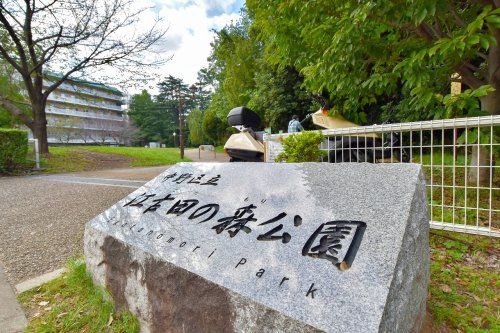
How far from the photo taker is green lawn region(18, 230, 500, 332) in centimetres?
178

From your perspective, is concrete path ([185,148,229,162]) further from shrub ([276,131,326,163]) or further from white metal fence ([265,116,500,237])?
shrub ([276,131,326,163])

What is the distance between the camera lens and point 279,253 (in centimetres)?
144

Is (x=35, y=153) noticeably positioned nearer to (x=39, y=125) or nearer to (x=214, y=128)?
(x=39, y=125)

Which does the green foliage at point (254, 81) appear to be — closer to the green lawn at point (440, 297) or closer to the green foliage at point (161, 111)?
the green lawn at point (440, 297)

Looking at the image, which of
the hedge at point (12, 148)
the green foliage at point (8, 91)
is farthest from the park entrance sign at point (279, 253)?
the green foliage at point (8, 91)

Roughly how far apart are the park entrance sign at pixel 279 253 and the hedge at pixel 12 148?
9766 mm

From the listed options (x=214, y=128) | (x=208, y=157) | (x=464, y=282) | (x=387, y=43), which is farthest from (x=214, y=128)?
(x=464, y=282)

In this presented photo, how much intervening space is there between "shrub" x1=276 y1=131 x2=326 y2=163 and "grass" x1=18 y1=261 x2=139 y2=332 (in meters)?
2.33

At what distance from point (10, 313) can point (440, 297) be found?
10.9 ft

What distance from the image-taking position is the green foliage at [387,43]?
2.81 meters

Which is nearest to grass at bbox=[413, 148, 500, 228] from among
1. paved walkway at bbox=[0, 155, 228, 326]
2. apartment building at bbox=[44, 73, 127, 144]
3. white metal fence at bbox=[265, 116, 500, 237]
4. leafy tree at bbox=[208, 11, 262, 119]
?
white metal fence at bbox=[265, 116, 500, 237]

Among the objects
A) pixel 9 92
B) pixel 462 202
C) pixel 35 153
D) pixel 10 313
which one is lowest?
pixel 10 313

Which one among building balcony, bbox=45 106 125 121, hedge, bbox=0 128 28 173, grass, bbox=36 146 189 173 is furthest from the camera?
building balcony, bbox=45 106 125 121

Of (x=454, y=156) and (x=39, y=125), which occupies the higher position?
(x=39, y=125)
